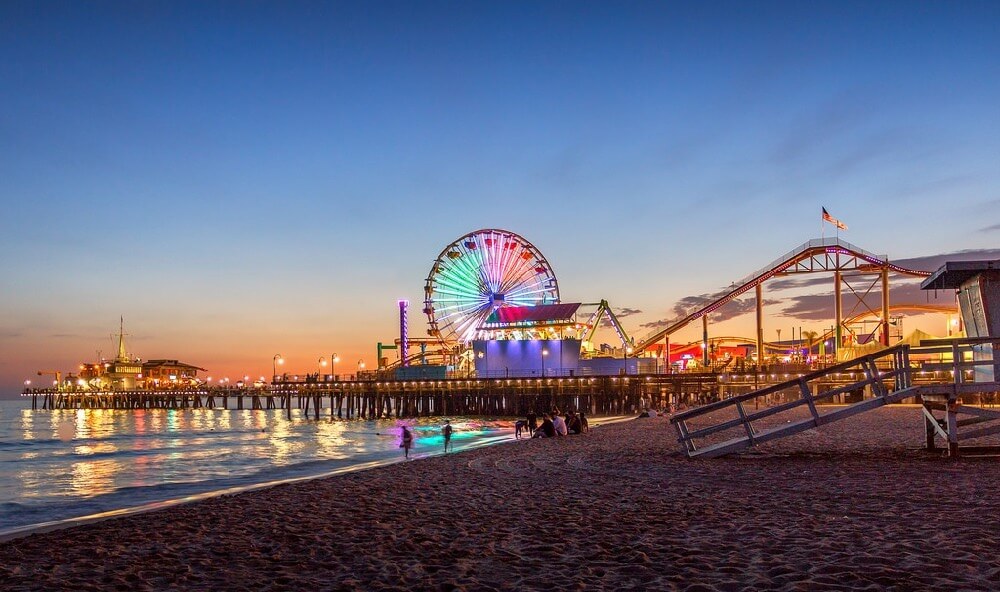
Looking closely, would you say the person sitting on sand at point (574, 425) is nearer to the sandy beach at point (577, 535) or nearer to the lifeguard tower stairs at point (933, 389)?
the lifeguard tower stairs at point (933, 389)

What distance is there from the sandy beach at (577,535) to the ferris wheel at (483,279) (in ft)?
231

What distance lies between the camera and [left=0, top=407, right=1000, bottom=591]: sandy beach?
256 inches

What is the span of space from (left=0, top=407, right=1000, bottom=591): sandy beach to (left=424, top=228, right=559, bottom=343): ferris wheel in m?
70.3

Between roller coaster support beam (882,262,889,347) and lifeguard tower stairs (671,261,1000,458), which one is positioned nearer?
lifeguard tower stairs (671,261,1000,458)

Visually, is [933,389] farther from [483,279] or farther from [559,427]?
[483,279]

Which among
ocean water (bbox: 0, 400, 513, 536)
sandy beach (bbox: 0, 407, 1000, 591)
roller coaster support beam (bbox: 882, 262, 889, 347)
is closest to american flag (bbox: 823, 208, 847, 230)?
roller coaster support beam (bbox: 882, 262, 889, 347)

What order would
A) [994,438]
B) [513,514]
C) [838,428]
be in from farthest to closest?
[838,428] → [994,438] → [513,514]

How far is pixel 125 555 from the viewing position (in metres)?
8.27

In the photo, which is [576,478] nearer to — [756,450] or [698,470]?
[698,470]

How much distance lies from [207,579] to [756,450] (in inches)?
484

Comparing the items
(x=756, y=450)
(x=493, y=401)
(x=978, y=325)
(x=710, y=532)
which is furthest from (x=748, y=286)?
(x=710, y=532)

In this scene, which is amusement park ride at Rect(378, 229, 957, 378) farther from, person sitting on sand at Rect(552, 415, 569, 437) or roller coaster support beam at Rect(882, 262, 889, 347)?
person sitting on sand at Rect(552, 415, 569, 437)

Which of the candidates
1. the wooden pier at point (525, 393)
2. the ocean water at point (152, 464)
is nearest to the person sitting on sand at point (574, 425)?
the ocean water at point (152, 464)

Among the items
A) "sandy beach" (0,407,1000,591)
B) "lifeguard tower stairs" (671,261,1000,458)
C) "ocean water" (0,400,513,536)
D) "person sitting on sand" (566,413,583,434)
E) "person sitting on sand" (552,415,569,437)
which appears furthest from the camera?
"person sitting on sand" (566,413,583,434)
